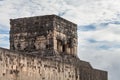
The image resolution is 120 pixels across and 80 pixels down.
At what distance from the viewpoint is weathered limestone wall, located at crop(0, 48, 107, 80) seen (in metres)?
18.5

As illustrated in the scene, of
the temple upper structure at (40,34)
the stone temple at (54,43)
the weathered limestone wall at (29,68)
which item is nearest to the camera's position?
the weathered limestone wall at (29,68)

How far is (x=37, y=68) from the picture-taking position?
2075 cm

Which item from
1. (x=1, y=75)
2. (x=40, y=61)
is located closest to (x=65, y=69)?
(x=40, y=61)

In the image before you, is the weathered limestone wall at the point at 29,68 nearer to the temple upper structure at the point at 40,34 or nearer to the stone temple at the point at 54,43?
the stone temple at the point at 54,43

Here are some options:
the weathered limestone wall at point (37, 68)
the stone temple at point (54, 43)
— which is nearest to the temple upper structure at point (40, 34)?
the stone temple at point (54, 43)

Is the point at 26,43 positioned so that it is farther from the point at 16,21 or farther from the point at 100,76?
the point at 100,76

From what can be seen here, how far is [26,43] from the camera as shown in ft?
89.3

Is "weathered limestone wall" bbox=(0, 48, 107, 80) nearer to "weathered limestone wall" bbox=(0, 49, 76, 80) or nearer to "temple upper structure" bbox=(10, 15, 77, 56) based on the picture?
"weathered limestone wall" bbox=(0, 49, 76, 80)

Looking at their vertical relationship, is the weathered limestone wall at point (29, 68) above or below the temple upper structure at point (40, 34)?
below

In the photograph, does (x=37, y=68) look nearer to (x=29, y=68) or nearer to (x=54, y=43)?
(x=29, y=68)

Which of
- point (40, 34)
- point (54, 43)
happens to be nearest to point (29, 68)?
point (54, 43)

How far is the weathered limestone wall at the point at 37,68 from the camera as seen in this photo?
18453 millimetres

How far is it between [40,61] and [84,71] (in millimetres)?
6094

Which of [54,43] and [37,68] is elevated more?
[54,43]
